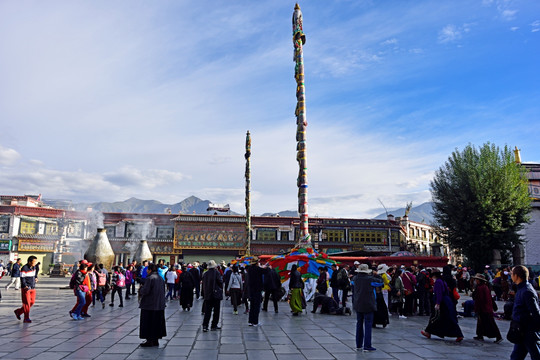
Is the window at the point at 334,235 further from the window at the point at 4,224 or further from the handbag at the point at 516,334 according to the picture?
the handbag at the point at 516,334

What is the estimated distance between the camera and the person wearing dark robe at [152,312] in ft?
24.9

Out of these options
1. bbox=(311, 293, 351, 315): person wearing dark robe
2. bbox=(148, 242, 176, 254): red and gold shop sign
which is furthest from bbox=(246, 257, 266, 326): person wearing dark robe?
bbox=(148, 242, 176, 254): red and gold shop sign

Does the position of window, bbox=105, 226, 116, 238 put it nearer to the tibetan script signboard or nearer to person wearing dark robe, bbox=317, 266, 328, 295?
the tibetan script signboard

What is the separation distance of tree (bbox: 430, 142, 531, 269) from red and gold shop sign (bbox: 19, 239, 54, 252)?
126 ft

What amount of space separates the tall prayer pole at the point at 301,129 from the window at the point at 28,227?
33913mm

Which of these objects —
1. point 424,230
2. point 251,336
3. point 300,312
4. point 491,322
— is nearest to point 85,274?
point 251,336

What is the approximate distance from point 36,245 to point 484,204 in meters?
41.5

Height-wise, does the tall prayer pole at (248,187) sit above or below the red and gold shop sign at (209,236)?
above

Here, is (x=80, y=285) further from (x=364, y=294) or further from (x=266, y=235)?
(x=266, y=235)

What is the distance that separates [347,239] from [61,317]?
119ft

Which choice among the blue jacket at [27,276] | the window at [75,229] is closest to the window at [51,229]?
the window at [75,229]

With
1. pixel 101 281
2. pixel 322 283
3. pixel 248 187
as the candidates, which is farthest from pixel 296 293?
pixel 248 187

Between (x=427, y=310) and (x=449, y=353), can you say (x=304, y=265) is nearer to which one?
(x=427, y=310)

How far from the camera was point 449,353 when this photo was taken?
24.3ft
